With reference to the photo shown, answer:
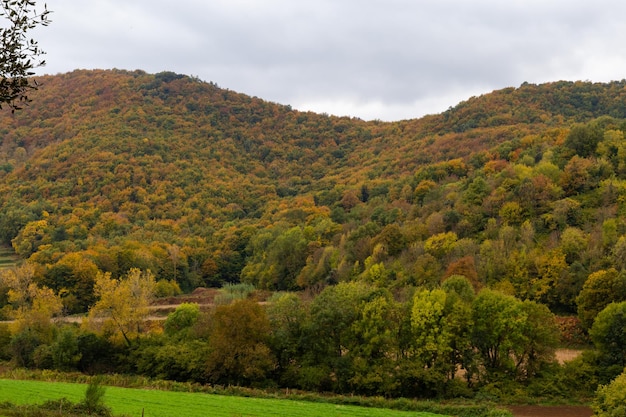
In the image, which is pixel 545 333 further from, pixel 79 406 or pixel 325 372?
pixel 79 406

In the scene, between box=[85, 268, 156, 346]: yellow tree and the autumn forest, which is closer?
the autumn forest

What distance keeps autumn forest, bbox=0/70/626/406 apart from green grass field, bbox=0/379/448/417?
4632mm

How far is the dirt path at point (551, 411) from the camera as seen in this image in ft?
105

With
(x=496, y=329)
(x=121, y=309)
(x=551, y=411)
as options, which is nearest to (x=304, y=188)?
(x=121, y=309)

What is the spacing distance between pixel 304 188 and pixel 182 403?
105281 mm

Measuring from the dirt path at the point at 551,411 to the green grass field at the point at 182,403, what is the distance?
5661 mm

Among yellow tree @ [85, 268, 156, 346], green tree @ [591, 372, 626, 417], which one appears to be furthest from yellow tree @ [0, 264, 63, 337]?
green tree @ [591, 372, 626, 417]

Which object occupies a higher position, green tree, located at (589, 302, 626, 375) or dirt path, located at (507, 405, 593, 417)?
green tree, located at (589, 302, 626, 375)

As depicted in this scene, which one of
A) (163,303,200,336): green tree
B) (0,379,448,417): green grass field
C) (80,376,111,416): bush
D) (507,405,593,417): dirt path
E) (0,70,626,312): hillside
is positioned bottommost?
(507,405,593,417): dirt path

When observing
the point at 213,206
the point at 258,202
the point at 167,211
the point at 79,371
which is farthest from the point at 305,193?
the point at 79,371

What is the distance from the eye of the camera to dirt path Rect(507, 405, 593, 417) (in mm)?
31953

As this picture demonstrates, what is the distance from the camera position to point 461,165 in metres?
93.9

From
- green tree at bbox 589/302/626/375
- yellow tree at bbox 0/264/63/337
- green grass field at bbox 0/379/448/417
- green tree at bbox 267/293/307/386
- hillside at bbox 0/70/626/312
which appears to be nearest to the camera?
green grass field at bbox 0/379/448/417

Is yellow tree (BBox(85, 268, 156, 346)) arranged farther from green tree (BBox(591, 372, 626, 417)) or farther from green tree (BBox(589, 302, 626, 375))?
green tree (BBox(589, 302, 626, 375))
